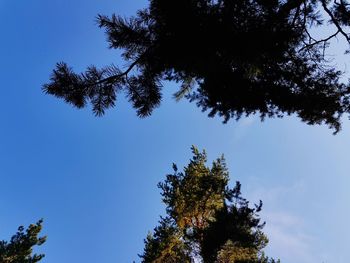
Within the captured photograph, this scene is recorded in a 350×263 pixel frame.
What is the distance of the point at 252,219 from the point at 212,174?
4020mm

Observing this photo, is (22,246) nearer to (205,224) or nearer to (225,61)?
(205,224)

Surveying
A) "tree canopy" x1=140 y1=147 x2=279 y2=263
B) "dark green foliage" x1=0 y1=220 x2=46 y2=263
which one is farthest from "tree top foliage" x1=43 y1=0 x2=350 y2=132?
"dark green foliage" x1=0 y1=220 x2=46 y2=263

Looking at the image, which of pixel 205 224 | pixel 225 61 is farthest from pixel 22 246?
pixel 225 61

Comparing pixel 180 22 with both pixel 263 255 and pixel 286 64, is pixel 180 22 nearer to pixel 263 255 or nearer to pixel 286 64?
pixel 286 64

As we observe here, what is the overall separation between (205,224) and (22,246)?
14.9 metres

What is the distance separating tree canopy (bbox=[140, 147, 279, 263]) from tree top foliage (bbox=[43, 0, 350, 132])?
11.7 metres

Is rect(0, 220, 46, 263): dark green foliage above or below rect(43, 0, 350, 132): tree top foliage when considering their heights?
above

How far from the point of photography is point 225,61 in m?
3.56

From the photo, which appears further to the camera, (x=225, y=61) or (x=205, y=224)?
(x=205, y=224)

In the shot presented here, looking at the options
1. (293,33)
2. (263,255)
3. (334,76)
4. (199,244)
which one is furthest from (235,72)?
(263,255)

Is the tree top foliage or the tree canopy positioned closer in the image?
the tree top foliage

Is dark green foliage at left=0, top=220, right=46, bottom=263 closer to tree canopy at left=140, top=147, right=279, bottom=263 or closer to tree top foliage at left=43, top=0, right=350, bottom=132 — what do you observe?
tree canopy at left=140, top=147, right=279, bottom=263

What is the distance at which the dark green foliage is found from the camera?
2248cm

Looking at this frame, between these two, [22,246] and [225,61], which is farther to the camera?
[22,246]
